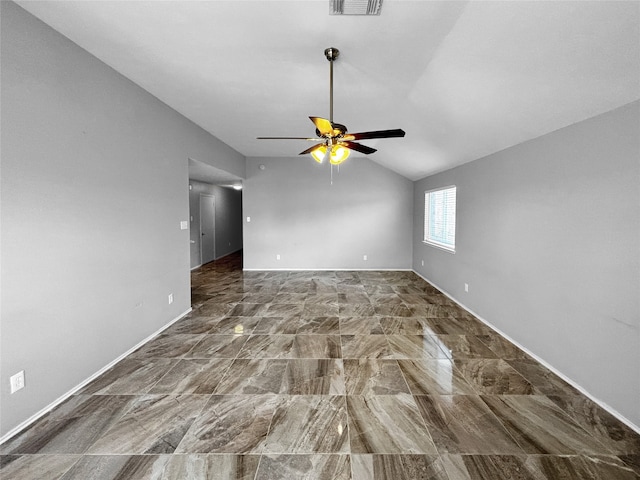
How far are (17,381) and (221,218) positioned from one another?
7223 mm

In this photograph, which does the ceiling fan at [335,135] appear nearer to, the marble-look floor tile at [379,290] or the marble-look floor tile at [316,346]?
the marble-look floor tile at [316,346]

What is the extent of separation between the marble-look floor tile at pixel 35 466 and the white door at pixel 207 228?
20.2 feet

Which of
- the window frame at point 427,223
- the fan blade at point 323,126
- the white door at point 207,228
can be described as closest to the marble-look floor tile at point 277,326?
the fan blade at point 323,126

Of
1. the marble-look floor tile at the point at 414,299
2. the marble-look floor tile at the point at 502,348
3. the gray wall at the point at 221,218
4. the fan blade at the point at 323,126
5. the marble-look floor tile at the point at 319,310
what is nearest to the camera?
the fan blade at the point at 323,126

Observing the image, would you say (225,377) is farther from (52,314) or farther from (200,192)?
(200,192)

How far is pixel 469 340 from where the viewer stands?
10.3ft

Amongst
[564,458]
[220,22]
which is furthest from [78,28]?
[564,458]

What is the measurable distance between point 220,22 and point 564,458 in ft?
11.7

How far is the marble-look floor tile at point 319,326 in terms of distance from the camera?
11.0 ft

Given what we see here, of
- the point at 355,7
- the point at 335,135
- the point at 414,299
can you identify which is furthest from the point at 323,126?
the point at 414,299

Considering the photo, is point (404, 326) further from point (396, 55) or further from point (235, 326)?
point (396, 55)

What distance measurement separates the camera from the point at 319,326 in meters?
3.53

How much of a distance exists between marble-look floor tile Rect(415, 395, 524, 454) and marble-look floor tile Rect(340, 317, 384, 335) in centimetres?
121

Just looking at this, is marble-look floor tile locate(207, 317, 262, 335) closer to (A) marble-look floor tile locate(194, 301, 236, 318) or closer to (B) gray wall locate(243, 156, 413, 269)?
(A) marble-look floor tile locate(194, 301, 236, 318)
